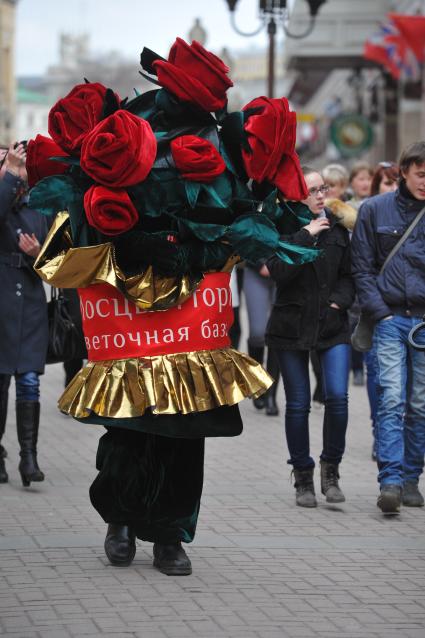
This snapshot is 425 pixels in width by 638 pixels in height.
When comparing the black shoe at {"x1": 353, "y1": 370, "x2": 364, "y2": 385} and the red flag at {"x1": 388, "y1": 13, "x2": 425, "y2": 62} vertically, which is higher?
the red flag at {"x1": 388, "y1": 13, "x2": 425, "y2": 62}

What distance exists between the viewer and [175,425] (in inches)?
240

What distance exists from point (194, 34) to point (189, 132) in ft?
62.4

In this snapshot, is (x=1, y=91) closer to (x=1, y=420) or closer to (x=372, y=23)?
(x=372, y=23)

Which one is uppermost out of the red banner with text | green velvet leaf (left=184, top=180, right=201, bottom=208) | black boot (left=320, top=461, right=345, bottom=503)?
green velvet leaf (left=184, top=180, right=201, bottom=208)

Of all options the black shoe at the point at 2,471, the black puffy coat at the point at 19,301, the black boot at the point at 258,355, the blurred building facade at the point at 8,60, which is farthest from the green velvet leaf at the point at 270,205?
the blurred building facade at the point at 8,60

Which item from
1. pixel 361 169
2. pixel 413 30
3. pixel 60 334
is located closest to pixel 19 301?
pixel 60 334

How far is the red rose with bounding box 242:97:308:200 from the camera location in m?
6.12

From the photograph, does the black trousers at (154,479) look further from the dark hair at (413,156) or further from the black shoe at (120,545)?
the dark hair at (413,156)

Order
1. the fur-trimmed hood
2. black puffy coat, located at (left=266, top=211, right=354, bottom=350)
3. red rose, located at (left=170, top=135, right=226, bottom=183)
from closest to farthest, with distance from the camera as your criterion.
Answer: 1. red rose, located at (left=170, top=135, right=226, bottom=183)
2. black puffy coat, located at (left=266, top=211, right=354, bottom=350)
3. the fur-trimmed hood

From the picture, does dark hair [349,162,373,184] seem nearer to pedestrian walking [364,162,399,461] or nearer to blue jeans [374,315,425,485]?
pedestrian walking [364,162,399,461]

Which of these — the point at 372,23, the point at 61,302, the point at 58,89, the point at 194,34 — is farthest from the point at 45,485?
the point at 58,89

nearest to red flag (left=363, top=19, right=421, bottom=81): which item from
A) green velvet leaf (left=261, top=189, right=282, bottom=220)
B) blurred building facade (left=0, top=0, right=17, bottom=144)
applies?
green velvet leaf (left=261, top=189, right=282, bottom=220)

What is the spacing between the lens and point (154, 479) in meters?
6.32

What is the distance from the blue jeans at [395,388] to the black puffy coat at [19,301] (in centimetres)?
193
